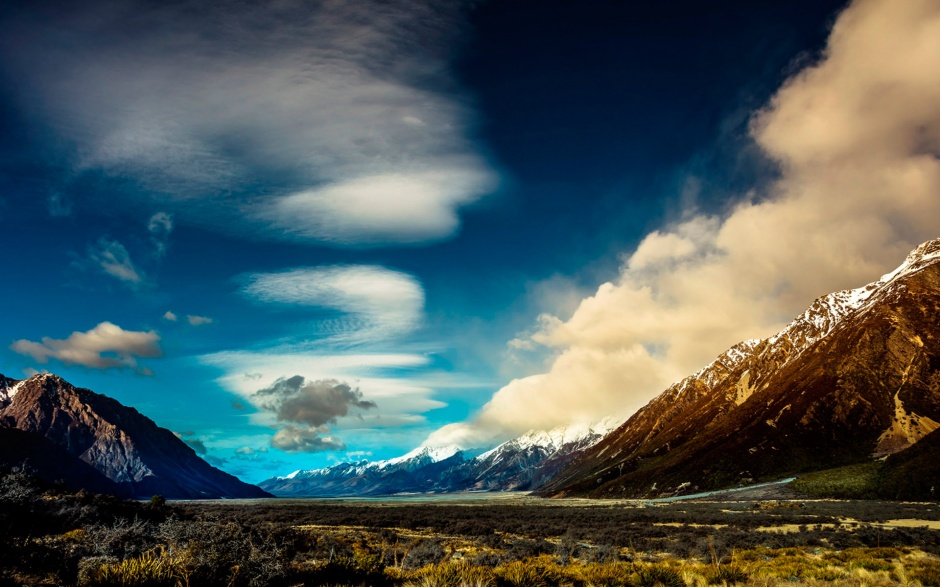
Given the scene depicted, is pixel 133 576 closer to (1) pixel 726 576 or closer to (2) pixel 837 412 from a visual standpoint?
(1) pixel 726 576

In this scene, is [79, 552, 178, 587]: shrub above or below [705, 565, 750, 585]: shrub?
above

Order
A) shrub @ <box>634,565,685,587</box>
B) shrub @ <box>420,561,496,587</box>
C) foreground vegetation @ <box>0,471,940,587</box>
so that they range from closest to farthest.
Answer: foreground vegetation @ <box>0,471,940,587</box>, shrub @ <box>420,561,496,587</box>, shrub @ <box>634,565,685,587</box>

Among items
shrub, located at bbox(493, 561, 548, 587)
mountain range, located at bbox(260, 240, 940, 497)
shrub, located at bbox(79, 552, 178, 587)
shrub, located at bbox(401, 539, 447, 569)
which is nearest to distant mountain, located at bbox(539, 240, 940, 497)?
mountain range, located at bbox(260, 240, 940, 497)

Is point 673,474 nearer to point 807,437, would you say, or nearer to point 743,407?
point 807,437

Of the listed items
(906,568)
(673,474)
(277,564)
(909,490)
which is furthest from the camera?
(673,474)

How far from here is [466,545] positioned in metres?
31.4

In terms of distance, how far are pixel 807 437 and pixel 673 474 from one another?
42.1 metres

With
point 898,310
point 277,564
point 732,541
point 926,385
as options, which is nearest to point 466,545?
point 732,541

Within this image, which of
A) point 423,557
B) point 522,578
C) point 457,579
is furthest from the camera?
point 423,557

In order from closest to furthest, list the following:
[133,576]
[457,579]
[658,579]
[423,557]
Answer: [133,576], [457,579], [658,579], [423,557]

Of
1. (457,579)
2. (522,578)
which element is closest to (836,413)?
(522,578)

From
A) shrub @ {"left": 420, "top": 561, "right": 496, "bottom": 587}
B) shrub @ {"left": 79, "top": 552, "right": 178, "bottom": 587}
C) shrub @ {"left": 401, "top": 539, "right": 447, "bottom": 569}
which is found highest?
shrub @ {"left": 79, "top": 552, "right": 178, "bottom": 587}

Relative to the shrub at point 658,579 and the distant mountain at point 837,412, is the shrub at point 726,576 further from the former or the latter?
the distant mountain at point 837,412

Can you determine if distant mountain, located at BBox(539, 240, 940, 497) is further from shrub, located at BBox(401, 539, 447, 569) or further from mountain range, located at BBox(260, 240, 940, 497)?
shrub, located at BBox(401, 539, 447, 569)
